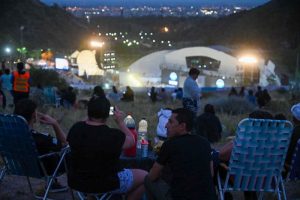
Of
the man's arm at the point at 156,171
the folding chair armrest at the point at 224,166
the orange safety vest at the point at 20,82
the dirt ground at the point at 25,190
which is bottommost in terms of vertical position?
the dirt ground at the point at 25,190

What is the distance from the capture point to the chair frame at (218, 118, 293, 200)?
12.6 ft

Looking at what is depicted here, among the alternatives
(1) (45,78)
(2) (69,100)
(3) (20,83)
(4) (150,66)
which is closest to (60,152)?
(3) (20,83)

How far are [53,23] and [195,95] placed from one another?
6898 centimetres

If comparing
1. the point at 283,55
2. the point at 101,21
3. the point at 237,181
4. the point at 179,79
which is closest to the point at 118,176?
the point at 237,181

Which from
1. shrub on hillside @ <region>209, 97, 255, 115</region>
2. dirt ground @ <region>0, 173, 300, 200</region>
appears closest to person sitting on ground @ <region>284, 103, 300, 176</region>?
dirt ground @ <region>0, 173, 300, 200</region>

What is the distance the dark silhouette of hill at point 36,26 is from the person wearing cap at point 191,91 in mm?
50426

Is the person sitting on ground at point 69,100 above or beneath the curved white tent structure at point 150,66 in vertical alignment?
beneath

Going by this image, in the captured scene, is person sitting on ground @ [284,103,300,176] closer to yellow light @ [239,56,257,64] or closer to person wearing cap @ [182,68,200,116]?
person wearing cap @ [182,68,200,116]

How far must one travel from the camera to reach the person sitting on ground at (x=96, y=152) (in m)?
3.57

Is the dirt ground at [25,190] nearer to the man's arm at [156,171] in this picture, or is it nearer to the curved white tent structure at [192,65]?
the man's arm at [156,171]

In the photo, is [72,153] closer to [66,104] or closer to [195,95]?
[195,95]

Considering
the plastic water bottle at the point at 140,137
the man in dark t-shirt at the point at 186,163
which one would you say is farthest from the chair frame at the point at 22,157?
the man in dark t-shirt at the point at 186,163

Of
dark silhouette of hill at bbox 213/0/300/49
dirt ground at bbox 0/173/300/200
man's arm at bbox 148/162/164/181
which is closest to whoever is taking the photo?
man's arm at bbox 148/162/164/181

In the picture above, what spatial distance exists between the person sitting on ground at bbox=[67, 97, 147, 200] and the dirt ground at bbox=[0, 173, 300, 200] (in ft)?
4.34
